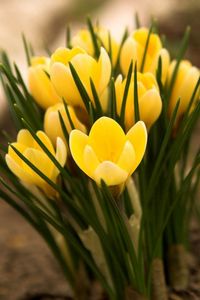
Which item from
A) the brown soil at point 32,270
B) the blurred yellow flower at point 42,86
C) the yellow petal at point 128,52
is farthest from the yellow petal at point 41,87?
the brown soil at point 32,270

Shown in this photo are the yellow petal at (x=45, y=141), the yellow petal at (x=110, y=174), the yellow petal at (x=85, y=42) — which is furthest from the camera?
the yellow petal at (x=85, y=42)

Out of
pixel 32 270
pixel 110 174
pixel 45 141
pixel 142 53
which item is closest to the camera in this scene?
pixel 110 174

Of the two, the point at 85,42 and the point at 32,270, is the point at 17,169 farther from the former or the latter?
the point at 32,270

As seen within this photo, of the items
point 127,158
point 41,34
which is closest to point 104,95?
point 127,158

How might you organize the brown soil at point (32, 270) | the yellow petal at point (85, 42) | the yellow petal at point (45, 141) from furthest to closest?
the brown soil at point (32, 270), the yellow petal at point (85, 42), the yellow petal at point (45, 141)

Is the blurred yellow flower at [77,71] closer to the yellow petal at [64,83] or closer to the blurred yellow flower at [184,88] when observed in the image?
the yellow petal at [64,83]

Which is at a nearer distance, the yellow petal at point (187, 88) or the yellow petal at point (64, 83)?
the yellow petal at point (64, 83)

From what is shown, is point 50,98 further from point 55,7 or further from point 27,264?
Result: point 55,7
